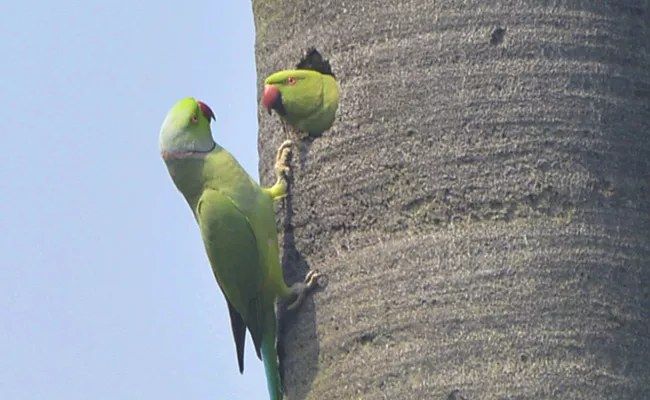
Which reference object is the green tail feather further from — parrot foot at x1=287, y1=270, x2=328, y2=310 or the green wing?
parrot foot at x1=287, y1=270, x2=328, y2=310

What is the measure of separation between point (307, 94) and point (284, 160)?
0.71ft

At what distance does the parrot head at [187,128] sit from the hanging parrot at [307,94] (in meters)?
0.49

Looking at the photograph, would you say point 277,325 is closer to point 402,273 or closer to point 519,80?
point 402,273

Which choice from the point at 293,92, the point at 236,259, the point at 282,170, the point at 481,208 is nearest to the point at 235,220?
the point at 236,259

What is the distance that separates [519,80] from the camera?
3.42m

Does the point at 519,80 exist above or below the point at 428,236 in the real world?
above

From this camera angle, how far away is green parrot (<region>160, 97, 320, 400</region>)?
3902 mm

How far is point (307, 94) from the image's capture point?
12.5 ft

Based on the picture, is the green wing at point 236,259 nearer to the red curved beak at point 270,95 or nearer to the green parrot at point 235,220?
the green parrot at point 235,220

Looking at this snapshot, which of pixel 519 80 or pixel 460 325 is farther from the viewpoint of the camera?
pixel 519 80

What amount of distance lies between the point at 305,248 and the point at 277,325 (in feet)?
1.13

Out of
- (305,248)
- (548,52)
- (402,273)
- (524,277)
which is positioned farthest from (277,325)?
(548,52)

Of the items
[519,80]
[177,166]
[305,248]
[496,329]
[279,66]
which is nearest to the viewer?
[496,329]

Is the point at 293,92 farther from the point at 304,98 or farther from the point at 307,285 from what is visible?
the point at 307,285
